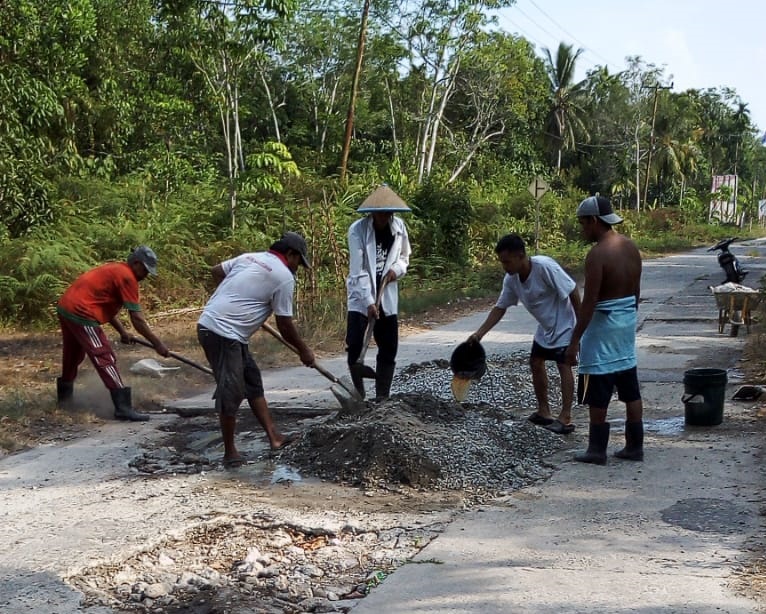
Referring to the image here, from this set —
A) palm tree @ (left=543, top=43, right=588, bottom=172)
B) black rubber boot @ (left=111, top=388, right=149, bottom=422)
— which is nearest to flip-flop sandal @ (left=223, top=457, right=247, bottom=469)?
black rubber boot @ (left=111, top=388, right=149, bottom=422)

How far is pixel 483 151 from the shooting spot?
140ft

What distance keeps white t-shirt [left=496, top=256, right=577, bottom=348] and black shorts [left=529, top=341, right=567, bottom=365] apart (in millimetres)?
31

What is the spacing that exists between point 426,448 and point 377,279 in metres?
2.00

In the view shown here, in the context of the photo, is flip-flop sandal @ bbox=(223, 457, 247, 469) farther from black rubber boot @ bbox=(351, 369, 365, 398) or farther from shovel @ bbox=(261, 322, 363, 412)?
black rubber boot @ bbox=(351, 369, 365, 398)

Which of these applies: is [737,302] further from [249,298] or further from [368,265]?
[249,298]

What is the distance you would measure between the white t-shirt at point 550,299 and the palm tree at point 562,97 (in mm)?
43486

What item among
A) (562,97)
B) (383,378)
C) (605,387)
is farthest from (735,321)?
(562,97)

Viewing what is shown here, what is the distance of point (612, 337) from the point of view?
6246mm

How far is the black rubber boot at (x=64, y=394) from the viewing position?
845 cm

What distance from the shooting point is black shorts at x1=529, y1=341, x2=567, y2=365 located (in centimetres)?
709

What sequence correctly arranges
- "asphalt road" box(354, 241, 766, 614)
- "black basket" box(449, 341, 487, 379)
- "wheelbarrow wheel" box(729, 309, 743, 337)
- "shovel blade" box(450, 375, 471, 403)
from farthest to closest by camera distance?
"wheelbarrow wheel" box(729, 309, 743, 337) → "shovel blade" box(450, 375, 471, 403) → "black basket" box(449, 341, 487, 379) → "asphalt road" box(354, 241, 766, 614)

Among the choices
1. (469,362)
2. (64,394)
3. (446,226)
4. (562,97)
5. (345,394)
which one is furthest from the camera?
(562,97)

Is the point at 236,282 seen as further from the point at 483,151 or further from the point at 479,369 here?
the point at 483,151

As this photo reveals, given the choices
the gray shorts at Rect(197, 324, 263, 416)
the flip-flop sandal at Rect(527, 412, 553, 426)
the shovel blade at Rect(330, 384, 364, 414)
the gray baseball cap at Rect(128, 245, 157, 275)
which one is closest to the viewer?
the gray shorts at Rect(197, 324, 263, 416)
